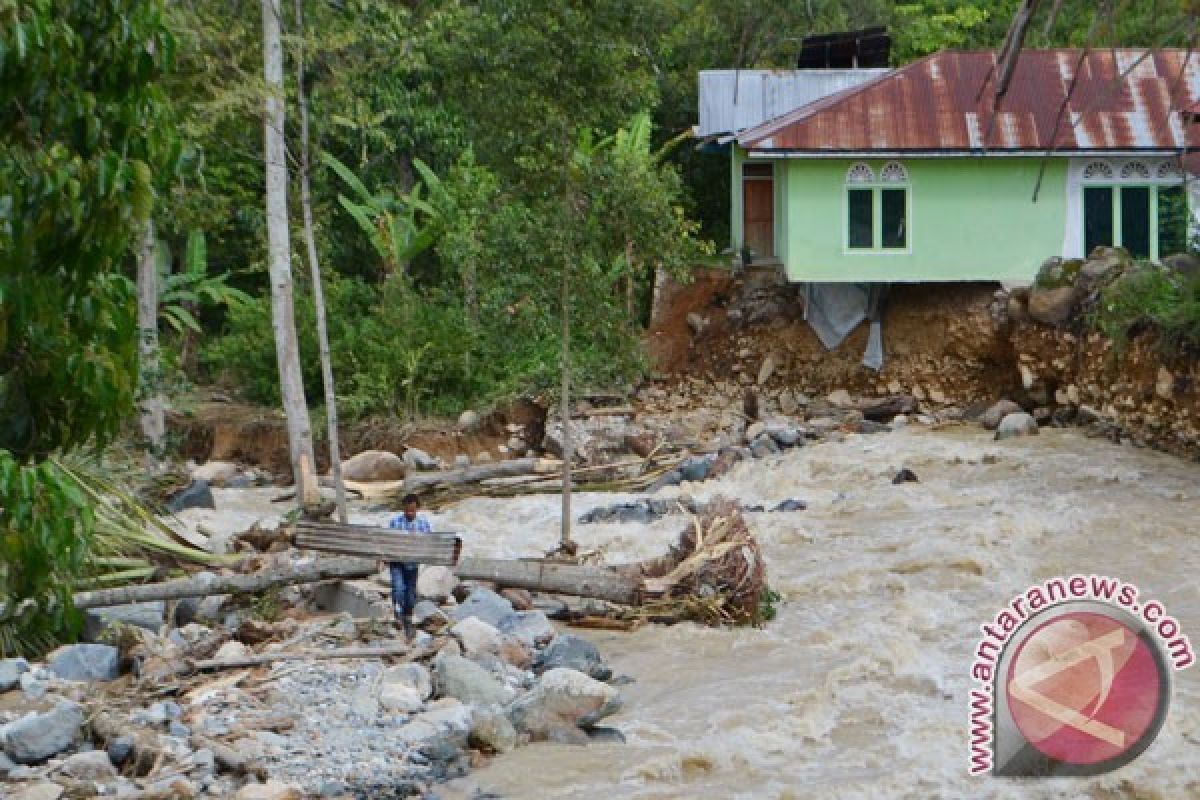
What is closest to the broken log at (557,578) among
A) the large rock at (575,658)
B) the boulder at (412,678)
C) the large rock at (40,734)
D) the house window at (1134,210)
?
the large rock at (575,658)

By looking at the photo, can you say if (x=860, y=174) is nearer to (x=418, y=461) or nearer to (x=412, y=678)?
(x=418, y=461)

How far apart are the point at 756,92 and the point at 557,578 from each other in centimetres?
1567

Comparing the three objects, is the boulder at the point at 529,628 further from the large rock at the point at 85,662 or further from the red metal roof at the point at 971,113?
the red metal roof at the point at 971,113

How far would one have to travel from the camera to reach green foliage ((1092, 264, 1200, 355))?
1800 cm

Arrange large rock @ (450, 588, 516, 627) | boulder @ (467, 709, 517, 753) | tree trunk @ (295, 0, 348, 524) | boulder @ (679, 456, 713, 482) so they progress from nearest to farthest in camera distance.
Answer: boulder @ (467, 709, 517, 753) < large rock @ (450, 588, 516, 627) < tree trunk @ (295, 0, 348, 524) < boulder @ (679, 456, 713, 482)

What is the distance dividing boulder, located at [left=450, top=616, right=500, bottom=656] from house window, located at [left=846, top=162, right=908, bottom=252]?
14.3m

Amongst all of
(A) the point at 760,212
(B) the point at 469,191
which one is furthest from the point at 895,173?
(B) the point at 469,191

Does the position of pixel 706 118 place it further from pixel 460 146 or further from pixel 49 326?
pixel 49 326

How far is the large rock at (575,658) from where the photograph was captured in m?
10.5

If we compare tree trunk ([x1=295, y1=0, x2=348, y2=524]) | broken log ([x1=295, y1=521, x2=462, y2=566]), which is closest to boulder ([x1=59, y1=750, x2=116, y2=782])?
broken log ([x1=295, y1=521, x2=462, y2=566])

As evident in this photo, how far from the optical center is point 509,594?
12.7m

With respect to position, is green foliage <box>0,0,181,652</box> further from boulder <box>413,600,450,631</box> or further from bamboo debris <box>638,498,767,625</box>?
bamboo debris <box>638,498,767,625</box>

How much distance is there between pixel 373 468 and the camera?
21672mm

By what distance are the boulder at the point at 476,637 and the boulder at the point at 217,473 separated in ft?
39.0
